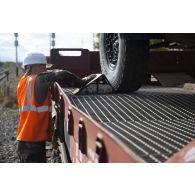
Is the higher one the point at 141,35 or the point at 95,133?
the point at 141,35

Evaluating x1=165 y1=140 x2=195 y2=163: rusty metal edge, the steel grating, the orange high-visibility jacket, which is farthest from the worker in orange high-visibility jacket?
x1=165 y1=140 x2=195 y2=163: rusty metal edge

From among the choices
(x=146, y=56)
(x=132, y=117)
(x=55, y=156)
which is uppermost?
(x=146, y=56)

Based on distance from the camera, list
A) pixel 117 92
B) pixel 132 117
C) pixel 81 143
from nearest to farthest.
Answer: pixel 81 143 < pixel 132 117 < pixel 117 92

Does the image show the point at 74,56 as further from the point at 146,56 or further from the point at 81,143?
the point at 81,143

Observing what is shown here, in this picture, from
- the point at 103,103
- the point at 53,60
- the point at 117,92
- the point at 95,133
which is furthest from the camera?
the point at 53,60

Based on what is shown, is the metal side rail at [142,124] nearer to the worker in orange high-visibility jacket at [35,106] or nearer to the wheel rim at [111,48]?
the worker in orange high-visibility jacket at [35,106]

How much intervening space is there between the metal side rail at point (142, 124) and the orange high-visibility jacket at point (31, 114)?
0.39 meters

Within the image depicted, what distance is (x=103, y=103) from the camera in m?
4.01

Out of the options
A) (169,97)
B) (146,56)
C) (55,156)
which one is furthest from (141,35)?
(55,156)

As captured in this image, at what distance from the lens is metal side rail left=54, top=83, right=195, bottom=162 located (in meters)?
1.83

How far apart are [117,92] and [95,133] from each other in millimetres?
2484

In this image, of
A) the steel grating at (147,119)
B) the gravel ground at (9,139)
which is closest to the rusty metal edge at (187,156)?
the steel grating at (147,119)

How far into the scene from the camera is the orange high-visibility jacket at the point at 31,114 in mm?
4262

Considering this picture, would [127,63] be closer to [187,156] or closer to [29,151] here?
[29,151]
